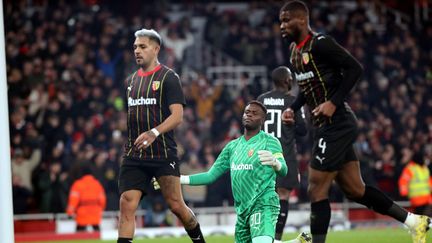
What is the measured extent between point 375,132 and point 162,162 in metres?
15.1

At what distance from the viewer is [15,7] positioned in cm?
2483

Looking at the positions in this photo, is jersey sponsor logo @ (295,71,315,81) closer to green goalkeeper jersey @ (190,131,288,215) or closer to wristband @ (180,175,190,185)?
green goalkeeper jersey @ (190,131,288,215)

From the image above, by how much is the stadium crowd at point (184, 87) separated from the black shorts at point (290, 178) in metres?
8.29

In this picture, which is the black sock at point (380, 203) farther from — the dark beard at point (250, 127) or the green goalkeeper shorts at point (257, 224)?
the dark beard at point (250, 127)

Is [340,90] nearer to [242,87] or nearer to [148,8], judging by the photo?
[242,87]

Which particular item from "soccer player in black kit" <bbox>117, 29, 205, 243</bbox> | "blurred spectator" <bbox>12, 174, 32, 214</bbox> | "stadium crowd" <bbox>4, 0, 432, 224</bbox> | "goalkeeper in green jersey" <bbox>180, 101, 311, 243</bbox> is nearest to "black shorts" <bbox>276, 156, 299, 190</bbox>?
"soccer player in black kit" <bbox>117, 29, 205, 243</bbox>

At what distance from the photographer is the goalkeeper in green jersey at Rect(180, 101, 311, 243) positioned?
845cm

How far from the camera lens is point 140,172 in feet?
29.8

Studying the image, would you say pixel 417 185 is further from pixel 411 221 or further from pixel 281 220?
pixel 411 221

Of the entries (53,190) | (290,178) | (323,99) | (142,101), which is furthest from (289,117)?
(53,190)

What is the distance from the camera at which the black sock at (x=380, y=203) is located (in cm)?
927

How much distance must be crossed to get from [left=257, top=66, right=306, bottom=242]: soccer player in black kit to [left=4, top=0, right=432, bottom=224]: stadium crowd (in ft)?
27.1

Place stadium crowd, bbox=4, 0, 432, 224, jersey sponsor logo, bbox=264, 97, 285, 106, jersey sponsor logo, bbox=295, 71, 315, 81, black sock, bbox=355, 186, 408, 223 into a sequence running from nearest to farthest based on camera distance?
jersey sponsor logo, bbox=295, 71, 315, 81
black sock, bbox=355, 186, 408, 223
jersey sponsor logo, bbox=264, 97, 285, 106
stadium crowd, bbox=4, 0, 432, 224

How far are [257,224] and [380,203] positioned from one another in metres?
1.55
